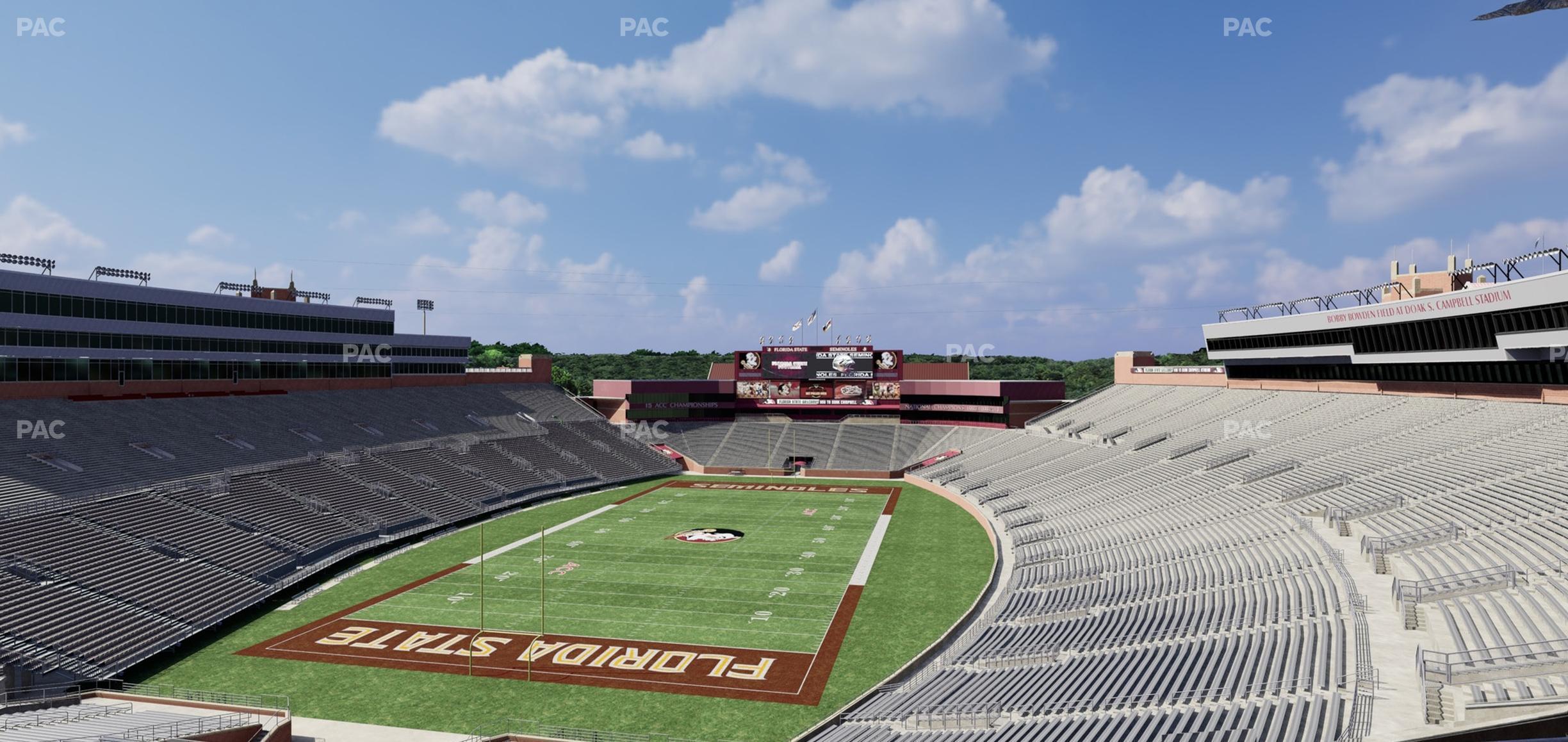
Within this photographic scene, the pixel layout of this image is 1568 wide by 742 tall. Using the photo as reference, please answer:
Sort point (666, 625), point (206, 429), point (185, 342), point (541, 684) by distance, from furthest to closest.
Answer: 1. point (185, 342)
2. point (206, 429)
3. point (666, 625)
4. point (541, 684)

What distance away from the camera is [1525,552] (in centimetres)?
1827

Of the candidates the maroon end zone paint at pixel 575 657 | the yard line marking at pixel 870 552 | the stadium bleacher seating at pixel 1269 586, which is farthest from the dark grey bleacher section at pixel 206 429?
the stadium bleacher seating at pixel 1269 586

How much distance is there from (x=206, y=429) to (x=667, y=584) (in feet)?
95.0

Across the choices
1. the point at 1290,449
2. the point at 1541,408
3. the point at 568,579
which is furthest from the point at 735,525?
the point at 1541,408

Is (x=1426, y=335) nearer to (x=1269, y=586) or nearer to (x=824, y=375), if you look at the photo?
(x=1269, y=586)

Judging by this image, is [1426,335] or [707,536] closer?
[1426,335]

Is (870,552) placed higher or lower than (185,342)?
lower

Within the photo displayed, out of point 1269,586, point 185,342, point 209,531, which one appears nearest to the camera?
point 1269,586

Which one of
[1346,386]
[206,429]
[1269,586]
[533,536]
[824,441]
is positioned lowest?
[533,536]

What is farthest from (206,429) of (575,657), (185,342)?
(575,657)

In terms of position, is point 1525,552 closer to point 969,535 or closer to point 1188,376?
point 969,535

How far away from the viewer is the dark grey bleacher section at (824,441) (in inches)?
2534

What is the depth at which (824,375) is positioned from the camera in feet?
221

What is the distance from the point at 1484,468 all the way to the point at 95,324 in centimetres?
6130
